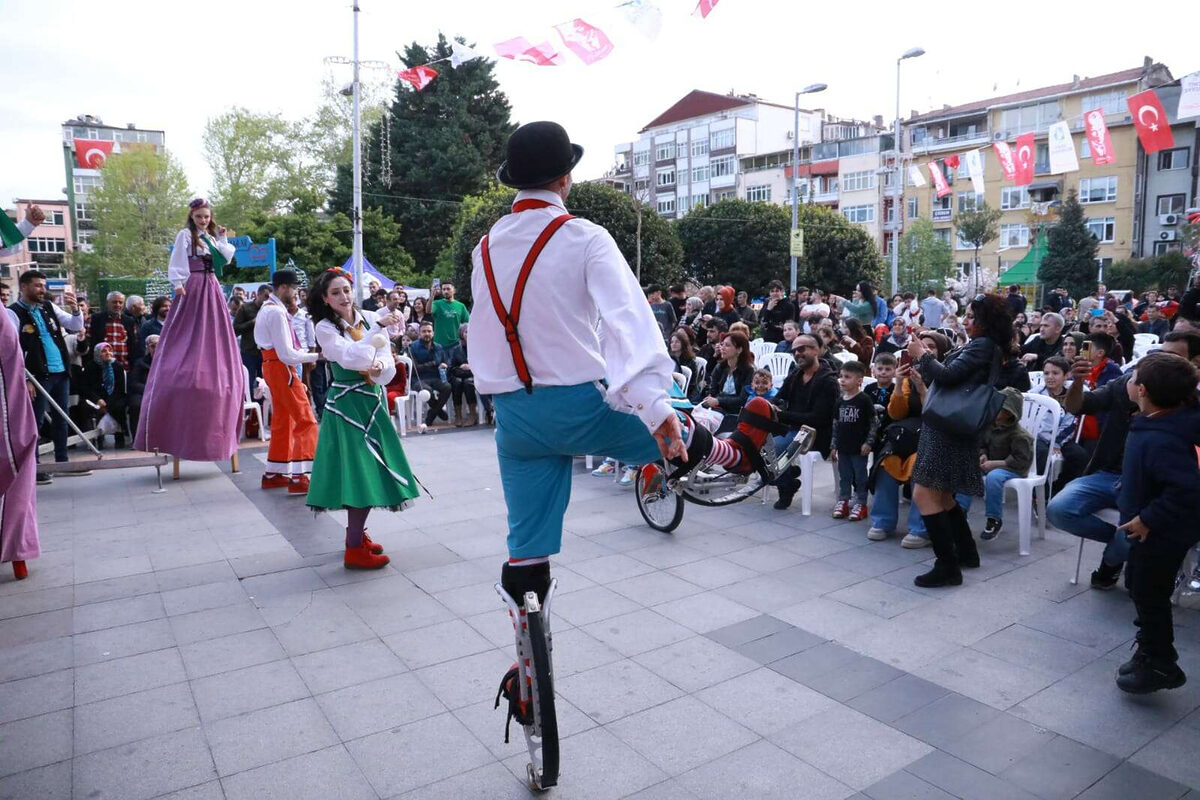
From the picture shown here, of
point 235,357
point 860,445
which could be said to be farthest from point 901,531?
point 235,357

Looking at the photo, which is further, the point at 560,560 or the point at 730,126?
the point at 730,126

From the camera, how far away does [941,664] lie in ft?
12.9


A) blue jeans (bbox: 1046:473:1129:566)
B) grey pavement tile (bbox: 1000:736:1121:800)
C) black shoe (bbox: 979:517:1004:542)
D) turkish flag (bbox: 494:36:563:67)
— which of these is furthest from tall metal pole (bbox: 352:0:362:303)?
grey pavement tile (bbox: 1000:736:1121:800)

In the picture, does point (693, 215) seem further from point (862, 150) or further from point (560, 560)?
point (560, 560)

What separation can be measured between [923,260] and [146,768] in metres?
48.0

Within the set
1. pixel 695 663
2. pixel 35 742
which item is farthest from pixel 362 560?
pixel 695 663

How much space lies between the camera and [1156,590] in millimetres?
3631

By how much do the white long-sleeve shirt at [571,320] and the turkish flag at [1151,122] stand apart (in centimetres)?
1633

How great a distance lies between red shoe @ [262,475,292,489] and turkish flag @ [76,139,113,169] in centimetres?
5009

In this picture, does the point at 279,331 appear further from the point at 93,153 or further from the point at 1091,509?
the point at 93,153

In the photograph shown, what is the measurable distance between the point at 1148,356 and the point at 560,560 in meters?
3.49

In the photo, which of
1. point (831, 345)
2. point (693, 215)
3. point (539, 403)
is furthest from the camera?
point (693, 215)

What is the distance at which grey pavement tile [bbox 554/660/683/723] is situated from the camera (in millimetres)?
3518

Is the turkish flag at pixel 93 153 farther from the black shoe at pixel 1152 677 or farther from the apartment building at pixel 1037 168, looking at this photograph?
the black shoe at pixel 1152 677
